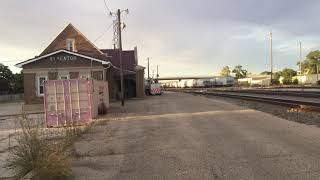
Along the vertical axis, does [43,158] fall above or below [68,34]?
below

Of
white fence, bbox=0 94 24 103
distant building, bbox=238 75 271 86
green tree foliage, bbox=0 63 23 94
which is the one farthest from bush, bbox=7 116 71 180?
distant building, bbox=238 75 271 86

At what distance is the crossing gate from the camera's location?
24297 mm

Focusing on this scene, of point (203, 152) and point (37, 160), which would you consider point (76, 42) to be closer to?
point (203, 152)

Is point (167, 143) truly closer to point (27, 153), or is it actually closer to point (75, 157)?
point (75, 157)

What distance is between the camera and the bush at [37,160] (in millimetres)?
8969

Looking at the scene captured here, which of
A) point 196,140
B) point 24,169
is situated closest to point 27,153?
point 24,169

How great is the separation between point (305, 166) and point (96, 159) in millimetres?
4816

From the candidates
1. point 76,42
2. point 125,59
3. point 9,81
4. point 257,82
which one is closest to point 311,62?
point 257,82

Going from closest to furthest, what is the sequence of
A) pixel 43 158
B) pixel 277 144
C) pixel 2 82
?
pixel 43 158 → pixel 277 144 → pixel 2 82

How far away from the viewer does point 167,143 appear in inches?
549

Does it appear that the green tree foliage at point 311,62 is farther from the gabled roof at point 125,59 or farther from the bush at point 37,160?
the bush at point 37,160

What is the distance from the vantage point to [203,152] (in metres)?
11.9

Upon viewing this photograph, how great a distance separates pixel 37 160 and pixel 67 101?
50.1ft

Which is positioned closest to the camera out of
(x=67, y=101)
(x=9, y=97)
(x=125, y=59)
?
(x=67, y=101)
